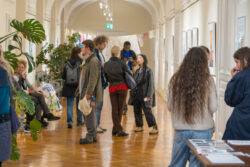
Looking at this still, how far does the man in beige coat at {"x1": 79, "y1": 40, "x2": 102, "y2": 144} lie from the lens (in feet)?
23.3

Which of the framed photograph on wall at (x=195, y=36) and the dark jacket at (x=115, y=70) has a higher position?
the framed photograph on wall at (x=195, y=36)

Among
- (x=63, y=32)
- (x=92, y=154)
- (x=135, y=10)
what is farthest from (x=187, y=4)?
(x=135, y=10)

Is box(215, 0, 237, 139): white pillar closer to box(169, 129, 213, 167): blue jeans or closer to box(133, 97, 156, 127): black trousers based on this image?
box(133, 97, 156, 127): black trousers

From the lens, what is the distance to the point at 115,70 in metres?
7.77

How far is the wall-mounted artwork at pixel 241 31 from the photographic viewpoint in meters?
6.36

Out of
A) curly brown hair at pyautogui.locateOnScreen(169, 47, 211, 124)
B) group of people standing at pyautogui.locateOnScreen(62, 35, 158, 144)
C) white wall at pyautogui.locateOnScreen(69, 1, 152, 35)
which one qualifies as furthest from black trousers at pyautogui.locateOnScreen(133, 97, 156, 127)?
white wall at pyautogui.locateOnScreen(69, 1, 152, 35)

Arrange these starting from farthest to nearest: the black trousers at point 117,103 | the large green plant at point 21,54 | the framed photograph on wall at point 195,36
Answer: the framed photograph on wall at point 195,36 → the black trousers at point 117,103 → the large green plant at point 21,54

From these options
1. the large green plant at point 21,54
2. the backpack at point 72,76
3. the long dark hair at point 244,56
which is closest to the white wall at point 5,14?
the backpack at point 72,76

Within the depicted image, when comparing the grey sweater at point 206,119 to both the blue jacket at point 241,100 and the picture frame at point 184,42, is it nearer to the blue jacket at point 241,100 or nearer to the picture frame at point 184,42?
the blue jacket at point 241,100

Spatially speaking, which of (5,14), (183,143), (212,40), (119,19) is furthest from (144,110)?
(119,19)

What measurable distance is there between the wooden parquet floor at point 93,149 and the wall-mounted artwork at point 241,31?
2016 millimetres

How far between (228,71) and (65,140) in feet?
10.2

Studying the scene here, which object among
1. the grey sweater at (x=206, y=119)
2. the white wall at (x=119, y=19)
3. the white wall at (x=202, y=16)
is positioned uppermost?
the white wall at (x=119, y=19)

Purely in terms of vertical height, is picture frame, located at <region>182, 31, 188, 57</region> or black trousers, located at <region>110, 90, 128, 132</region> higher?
picture frame, located at <region>182, 31, 188, 57</region>
